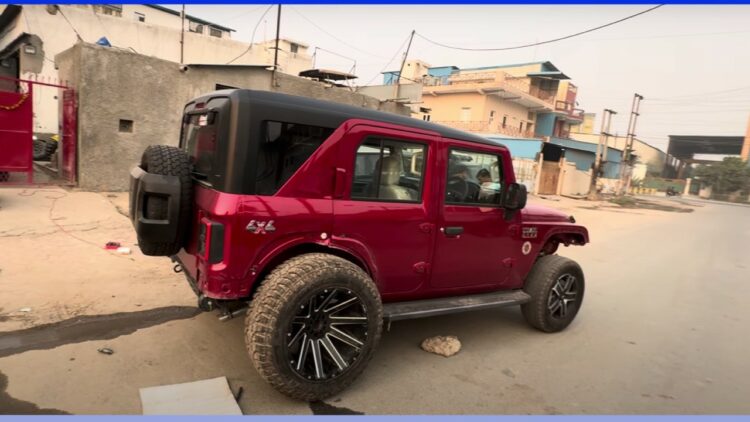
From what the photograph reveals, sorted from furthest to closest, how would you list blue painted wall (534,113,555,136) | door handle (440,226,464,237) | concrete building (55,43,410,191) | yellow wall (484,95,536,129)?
1. blue painted wall (534,113,555,136)
2. yellow wall (484,95,536,129)
3. concrete building (55,43,410,191)
4. door handle (440,226,464,237)

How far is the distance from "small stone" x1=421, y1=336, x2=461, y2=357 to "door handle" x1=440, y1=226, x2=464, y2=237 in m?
0.96

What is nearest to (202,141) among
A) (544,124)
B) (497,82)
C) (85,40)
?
(85,40)

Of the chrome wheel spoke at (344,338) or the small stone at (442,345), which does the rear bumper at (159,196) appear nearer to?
the chrome wheel spoke at (344,338)

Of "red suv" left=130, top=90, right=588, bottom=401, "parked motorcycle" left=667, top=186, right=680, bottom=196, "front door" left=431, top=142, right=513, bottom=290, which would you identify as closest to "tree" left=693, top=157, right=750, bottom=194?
"parked motorcycle" left=667, top=186, right=680, bottom=196

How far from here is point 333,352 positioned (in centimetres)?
302

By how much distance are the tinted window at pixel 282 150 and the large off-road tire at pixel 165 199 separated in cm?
60

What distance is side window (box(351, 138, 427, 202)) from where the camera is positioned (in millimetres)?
3303

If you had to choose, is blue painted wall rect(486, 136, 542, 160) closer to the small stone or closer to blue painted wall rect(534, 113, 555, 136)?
blue painted wall rect(534, 113, 555, 136)

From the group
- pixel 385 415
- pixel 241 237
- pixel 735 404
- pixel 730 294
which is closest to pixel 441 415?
pixel 385 415

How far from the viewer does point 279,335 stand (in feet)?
9.09

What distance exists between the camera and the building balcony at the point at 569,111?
48000mm

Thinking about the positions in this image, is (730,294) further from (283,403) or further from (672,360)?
(283,403)

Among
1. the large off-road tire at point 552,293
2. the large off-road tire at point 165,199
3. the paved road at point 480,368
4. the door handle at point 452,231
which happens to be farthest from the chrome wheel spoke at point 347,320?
the large off-road tire at point 552,293

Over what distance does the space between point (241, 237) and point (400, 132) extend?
1.40 metres
